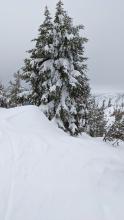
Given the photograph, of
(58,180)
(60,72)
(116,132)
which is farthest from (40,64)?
(58,180)

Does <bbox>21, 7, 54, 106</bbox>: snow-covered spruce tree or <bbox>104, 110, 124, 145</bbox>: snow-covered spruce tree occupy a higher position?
<bbox>21, 7, 54, 106</bbox>: snow-covered spruce tree

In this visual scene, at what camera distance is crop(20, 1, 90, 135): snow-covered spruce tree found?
20375 millimetres

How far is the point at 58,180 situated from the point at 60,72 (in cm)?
1348

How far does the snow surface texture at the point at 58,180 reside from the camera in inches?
271

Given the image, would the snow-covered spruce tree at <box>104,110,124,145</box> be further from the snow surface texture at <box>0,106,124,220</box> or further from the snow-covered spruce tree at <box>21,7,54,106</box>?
the snow surface texture at <box>0,106,124,220</box>

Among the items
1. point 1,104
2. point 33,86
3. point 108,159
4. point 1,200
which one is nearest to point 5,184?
point 1,200

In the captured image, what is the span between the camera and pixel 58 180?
8062 millimetres

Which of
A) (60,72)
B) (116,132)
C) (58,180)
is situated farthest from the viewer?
(60,72)

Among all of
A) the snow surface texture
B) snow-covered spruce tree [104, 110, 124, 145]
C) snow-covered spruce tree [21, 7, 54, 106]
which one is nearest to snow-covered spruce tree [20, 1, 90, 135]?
snow-covered spruce tree [21, 7, 54, 106]

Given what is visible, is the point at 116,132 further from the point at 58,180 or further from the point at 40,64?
the point at 58,180

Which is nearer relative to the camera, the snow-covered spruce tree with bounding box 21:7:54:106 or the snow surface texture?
the snow surface texture

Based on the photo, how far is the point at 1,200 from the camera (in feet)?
23.8

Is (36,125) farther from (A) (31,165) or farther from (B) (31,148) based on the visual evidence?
(A) (31,165)

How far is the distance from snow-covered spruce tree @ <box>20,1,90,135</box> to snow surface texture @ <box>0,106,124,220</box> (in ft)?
29.8
